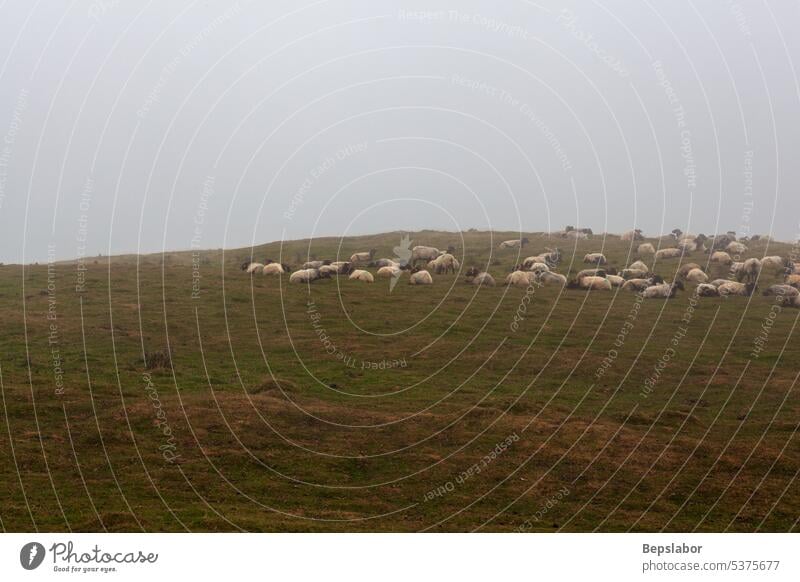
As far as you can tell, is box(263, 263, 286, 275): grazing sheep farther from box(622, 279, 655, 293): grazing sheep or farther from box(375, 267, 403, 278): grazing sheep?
box(622, 279, 655, 293): grazing sheep

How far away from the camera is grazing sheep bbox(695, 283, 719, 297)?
159 ft

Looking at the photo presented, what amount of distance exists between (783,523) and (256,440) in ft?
45.8

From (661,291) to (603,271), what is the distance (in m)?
5.21

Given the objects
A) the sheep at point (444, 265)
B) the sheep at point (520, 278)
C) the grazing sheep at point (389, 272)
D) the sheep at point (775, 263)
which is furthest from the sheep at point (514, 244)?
the sheep at point (775, 263)

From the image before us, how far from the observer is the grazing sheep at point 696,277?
5297 centimetres

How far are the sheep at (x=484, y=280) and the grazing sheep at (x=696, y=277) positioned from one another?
Result: 38.1ft

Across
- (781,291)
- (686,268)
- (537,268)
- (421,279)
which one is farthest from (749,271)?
(421,279)

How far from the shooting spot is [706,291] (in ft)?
159

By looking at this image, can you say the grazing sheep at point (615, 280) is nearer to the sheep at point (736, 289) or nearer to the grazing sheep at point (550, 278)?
the grazing sheep at point (550, 278)

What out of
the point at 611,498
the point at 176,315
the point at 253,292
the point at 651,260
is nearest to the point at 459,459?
the point at 611,498

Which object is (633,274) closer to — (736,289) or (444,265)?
(736,289)

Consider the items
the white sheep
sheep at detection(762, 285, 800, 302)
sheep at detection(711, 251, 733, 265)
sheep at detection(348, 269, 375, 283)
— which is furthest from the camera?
sheep at detection(711, 251, 733, 265)
